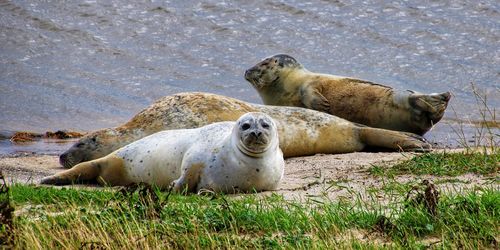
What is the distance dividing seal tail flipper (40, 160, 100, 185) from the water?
4995 mm

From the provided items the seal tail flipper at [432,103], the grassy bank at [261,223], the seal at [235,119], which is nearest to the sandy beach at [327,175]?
the seal at [235,119]

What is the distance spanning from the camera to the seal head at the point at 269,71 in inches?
531

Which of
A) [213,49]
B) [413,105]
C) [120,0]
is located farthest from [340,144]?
[120,0]

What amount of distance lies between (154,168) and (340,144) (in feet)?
8.96

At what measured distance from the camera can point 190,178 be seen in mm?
8250

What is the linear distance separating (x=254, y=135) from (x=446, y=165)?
5.13ft

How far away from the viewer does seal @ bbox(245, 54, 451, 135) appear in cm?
1203

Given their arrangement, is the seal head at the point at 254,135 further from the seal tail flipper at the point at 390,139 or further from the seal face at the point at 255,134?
the seal tail flipper at the point at 390,139

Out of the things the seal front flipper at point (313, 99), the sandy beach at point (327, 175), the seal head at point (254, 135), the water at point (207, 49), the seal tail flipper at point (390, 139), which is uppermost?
the seal head at point (254, 135)

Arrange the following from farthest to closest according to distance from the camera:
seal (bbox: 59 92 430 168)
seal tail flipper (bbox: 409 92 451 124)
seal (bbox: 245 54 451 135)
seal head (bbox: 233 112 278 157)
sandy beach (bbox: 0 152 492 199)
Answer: seal (bbox: 245 54 451 135)
seal tail flipper (bbox: 409 92 451 124)
seal (bbox: 59 92 430 168)
seal head (bbox: 233 112 278 157)
sandy beach (bbox: 0 152 492 199)

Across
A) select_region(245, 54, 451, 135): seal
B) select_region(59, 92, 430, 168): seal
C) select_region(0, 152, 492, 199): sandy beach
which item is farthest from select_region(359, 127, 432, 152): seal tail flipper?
select_region(245, 54, 451, 135): seal

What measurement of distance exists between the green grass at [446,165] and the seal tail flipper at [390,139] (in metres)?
1.81

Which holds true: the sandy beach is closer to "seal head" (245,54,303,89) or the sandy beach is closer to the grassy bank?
the grassy bank

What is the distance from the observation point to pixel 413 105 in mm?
12062
